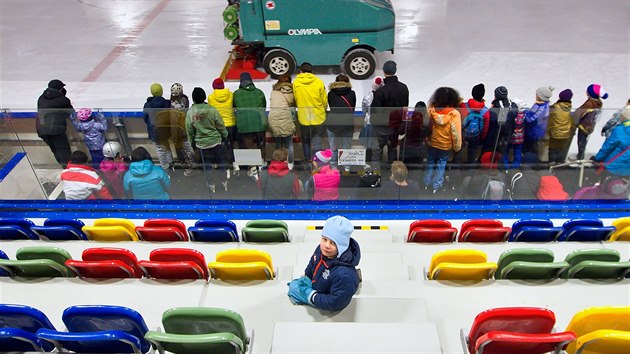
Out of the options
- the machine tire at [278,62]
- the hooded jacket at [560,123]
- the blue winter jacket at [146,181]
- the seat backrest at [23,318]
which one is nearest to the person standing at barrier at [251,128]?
the blue winter jacket at [146,181]

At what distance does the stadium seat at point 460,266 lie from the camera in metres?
3.68

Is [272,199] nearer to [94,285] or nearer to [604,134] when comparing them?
[94,285]

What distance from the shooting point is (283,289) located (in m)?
3.76

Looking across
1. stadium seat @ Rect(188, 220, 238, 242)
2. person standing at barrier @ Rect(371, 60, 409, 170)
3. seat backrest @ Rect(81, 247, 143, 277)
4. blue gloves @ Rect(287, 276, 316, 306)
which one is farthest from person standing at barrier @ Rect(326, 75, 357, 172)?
seat backrest @ Rect(81, 247, 143, 277)

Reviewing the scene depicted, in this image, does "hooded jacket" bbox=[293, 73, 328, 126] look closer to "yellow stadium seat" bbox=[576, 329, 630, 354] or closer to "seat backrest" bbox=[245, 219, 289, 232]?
"seat backrest" bbox=[245, 219, 289, 232]

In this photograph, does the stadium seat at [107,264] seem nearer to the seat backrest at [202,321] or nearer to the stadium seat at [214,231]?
the stadium seat at [214,231]

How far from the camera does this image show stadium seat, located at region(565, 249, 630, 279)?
144 inches

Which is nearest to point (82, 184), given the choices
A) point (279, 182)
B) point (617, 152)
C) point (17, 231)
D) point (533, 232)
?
point (17, 231)

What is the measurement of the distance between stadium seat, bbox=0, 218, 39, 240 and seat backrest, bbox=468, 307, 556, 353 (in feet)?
14.1

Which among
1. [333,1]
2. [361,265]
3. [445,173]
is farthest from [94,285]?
[333,1]

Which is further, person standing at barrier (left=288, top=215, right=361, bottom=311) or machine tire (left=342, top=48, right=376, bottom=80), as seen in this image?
machine tire (left=342, top=48, right=376, bottom=80)

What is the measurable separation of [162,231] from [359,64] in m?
5.37

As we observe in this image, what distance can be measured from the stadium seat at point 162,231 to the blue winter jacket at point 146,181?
3.15 feet

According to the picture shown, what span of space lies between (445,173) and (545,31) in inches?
265
